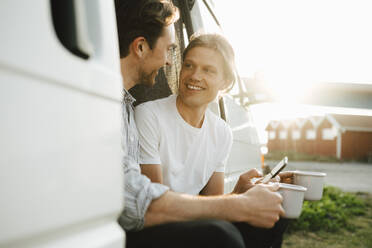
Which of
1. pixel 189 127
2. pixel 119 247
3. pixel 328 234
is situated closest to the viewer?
pixel 119 247

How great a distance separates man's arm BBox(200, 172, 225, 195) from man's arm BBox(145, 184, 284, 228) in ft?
2.70

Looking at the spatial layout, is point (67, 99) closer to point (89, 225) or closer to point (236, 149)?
point (89, 225)

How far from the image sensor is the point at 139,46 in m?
1.68

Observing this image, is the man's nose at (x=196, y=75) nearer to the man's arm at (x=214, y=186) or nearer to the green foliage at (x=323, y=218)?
the man's arm at (x=214, y=186)

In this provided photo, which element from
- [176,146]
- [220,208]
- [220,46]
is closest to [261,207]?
[220,208]

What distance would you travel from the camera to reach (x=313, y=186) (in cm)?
162

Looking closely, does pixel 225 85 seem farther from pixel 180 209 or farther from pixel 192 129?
pixel 180 209

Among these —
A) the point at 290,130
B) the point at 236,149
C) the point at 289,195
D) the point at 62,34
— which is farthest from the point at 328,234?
the point at 290,130

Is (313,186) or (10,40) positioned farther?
(313,186)

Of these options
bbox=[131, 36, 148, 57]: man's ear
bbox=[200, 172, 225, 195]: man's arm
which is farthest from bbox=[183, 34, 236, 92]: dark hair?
bbox=[200, 172, 225, 195]: man's arm

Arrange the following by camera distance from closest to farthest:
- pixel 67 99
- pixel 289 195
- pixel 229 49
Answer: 1. pixel 67 99
2. pixel 289 195
3. pixel 229 49

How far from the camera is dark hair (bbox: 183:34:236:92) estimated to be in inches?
80.7

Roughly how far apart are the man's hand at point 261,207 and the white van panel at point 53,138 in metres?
0.49

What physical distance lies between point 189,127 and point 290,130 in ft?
114
